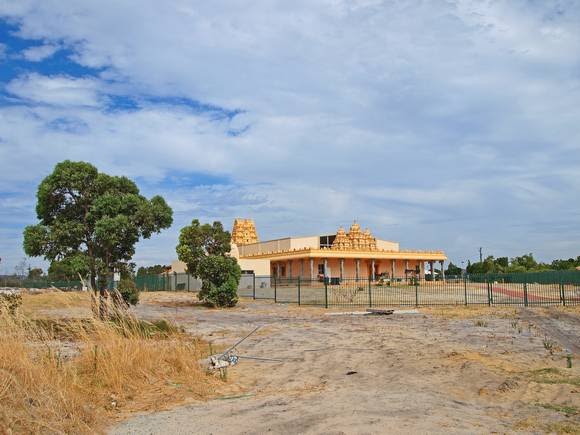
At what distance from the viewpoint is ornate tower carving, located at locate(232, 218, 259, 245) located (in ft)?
249

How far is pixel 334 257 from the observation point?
59.8 m

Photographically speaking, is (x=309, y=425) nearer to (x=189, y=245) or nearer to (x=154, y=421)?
(x=154, y=421)

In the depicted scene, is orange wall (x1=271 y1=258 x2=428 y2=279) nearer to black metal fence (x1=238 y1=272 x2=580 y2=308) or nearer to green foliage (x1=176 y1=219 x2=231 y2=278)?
black metal fence (x1=238 y1=272 x2=580 y2=308)

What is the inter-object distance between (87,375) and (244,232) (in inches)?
2668

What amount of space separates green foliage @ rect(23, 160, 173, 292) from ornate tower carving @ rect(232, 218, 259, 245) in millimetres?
56466

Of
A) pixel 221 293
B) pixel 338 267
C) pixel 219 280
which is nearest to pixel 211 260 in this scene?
pixel 219 280

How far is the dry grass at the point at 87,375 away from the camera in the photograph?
20.9 feet

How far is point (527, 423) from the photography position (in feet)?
24.3

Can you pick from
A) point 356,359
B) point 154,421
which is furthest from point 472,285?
point 154,421

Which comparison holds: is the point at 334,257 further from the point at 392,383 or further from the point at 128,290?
the point at 392,383

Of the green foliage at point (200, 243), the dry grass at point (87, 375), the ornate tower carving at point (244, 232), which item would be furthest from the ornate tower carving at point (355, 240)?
the dry grass at point (87, 375)

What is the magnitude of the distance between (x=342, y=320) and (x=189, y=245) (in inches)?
475

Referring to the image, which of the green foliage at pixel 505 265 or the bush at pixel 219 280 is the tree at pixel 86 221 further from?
the green foliage at pixel 505 265

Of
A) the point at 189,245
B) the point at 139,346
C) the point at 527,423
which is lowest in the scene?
the point at 527,423
